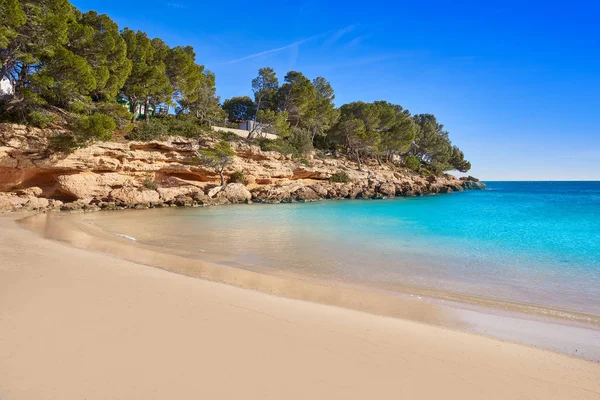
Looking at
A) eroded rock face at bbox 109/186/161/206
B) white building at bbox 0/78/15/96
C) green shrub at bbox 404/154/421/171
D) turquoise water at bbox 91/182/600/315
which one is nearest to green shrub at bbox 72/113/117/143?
eroded rock face at bbox 109/186/161/206

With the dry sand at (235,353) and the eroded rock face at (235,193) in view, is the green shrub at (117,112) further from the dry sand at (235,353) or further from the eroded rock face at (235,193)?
the dry sand at (235,353)

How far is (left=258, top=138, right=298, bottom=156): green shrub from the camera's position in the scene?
33.5 m

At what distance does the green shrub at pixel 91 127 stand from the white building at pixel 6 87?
15.7ft

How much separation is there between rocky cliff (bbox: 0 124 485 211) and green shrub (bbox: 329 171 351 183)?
0.49 m

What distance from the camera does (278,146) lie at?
33844mm

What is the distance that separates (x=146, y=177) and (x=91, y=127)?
20.8ft

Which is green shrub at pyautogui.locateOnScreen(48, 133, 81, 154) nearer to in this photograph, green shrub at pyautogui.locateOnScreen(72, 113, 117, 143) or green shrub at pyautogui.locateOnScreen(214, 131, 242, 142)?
green shrub at pyautogui.locateOnScreen(72, 113, 117, 143)

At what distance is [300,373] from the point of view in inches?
115

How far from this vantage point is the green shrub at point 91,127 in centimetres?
1980

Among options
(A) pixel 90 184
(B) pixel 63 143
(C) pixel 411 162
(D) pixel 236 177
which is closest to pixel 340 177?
(D) pixel 236 177

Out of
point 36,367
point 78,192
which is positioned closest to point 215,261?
point 36,367

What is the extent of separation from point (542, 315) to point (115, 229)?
1404cm

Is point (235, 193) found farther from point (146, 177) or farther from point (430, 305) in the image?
point (430, 305)

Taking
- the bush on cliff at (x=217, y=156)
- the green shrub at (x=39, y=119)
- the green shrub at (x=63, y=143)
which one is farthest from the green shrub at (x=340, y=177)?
the green shrub at (x=39, y=119)
